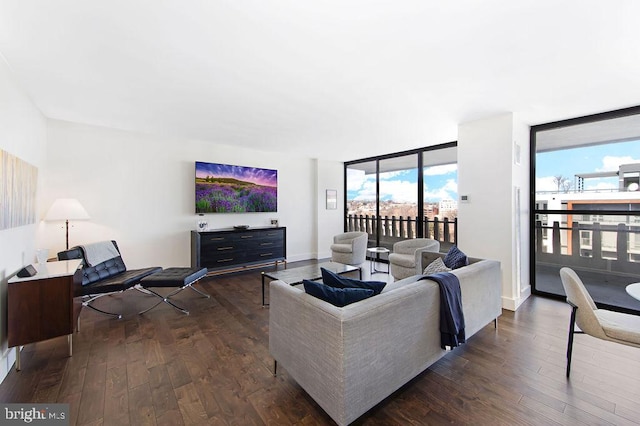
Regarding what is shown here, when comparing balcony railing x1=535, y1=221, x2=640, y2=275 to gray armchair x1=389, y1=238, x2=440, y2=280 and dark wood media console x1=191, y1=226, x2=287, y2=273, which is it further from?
dark wood media console x1=191, y1=226, x2=287, y2=273

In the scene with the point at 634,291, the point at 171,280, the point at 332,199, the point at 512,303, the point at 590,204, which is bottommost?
the point at 512,303

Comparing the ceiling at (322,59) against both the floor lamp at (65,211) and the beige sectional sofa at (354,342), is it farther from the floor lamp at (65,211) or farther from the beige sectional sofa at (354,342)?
the beige sectional sofa at (354,342)

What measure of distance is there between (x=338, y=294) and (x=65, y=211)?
151 inches

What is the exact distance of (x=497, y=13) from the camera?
1.67m

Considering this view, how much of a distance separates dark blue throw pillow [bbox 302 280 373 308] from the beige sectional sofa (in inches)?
2.3

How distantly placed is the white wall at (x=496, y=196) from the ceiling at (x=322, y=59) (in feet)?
1.03

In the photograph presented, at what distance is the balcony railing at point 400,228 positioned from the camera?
5.48 m

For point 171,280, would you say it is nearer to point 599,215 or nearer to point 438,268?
point 438,268

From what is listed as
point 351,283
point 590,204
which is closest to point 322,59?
point 351,283

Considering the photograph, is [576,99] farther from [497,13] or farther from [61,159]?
[61,159]

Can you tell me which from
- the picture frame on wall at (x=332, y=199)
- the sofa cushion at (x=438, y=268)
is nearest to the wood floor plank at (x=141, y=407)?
the sofa cushion at (x=438, y=268)

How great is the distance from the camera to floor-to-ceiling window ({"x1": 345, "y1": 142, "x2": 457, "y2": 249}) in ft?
17.5

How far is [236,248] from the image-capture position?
505 centimetres

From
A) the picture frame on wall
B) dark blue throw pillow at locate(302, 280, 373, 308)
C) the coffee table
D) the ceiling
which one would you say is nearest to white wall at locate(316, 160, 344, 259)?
the picture frame on wall
